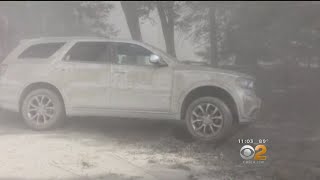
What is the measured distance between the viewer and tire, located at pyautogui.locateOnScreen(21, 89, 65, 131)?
7594 millimetres

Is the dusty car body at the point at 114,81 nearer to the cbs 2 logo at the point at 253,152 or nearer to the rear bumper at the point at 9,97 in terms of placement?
the rear bumper at the point at 9,97

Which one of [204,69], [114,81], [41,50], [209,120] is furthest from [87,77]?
[209,120]

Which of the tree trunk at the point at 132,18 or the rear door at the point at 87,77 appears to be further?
the tree trunk at the point at 132,18

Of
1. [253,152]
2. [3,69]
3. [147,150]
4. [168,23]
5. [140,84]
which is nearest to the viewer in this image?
[253,152]

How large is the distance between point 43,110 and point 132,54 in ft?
5.17

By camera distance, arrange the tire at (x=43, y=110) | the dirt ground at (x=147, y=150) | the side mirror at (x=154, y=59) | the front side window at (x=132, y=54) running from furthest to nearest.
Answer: the tire at (x=43, y=110), the front side window at (x=132, y=54), the side mirror at (x=154, y=59), the dirt ground at (x=147, y=150)

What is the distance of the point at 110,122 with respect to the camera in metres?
8.39

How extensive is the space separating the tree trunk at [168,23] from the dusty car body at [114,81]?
33.5 inches

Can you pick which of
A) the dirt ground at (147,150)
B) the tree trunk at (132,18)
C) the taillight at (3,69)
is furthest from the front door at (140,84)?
the taillight at (3,69)

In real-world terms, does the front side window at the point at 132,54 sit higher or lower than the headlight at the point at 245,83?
higher

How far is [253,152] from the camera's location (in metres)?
6.23

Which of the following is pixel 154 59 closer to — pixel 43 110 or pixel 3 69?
pixel 43 110

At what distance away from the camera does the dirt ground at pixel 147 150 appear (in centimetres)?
570

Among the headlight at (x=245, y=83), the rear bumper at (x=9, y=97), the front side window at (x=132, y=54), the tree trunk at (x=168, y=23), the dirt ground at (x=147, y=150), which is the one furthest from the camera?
the tree trunk at (x=168, y=23)
